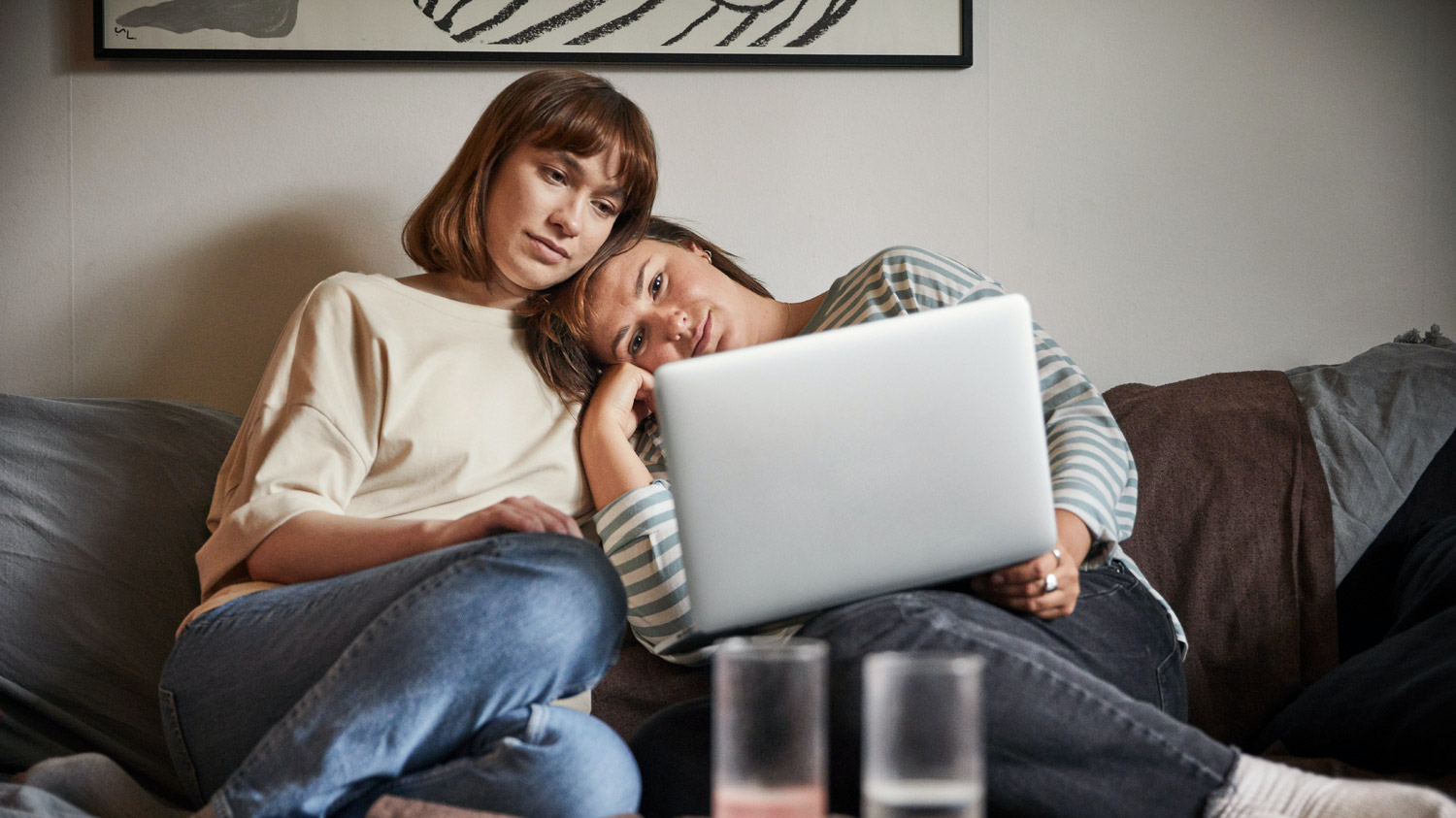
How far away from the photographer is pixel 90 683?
46.7 inches

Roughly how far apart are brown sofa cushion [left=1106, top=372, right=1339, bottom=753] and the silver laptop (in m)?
0.61

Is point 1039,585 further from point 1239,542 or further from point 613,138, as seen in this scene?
point 613,138

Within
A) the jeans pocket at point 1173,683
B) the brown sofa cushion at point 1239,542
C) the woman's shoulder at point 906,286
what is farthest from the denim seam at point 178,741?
the brown sofa cushion at point 1239,542

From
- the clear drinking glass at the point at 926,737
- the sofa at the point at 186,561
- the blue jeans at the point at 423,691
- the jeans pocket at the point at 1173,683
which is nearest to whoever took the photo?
the clear drinking glass at the point at 926,737

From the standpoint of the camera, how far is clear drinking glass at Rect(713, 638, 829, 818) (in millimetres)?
551

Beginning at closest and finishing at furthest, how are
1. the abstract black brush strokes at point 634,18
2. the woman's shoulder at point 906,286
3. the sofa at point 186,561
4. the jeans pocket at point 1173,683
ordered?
the jeans pocket at point 1173,683 < the sofa at point 186,561 < the woman's shoulder at point 906,286 < the abstract black brush strokes at point 634,18

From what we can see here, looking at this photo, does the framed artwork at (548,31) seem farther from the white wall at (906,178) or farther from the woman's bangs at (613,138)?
the woman's bangs at (613,138)

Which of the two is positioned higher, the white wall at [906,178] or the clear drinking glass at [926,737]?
the white wall at [906,178]

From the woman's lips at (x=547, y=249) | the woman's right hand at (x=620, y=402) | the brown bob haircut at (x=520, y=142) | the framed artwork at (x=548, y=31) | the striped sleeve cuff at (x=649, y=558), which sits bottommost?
the striped sleeve cuff at (x=649, y=558)

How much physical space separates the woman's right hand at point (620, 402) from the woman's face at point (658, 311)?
A: 0.13 ft

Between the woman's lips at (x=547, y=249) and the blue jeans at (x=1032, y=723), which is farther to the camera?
the woman's lips at (x=547, y=249)

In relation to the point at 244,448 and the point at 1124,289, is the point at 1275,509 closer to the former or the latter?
the point at 1124,289

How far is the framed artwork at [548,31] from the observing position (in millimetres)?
1557

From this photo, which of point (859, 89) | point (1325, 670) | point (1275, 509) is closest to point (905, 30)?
point (859, 89)
